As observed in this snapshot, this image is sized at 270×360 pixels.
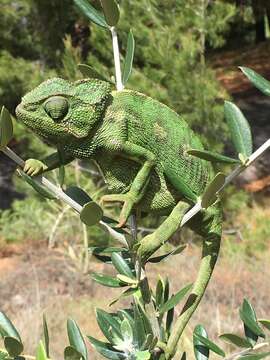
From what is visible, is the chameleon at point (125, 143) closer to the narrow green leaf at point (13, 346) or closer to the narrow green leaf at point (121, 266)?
the narrow green leaf at point (121, 266)

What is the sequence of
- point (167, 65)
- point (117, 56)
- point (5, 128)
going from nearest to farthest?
1. point (5, 128)
2. point (117, 56)
3. point (167, 65)

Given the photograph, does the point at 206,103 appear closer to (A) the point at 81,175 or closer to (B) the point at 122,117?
(A) the point at 81,175

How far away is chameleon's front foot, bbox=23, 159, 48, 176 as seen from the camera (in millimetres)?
536

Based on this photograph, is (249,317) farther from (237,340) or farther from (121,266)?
(121,266)

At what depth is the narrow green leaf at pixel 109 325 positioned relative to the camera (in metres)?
0.57

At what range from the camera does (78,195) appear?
0.60m

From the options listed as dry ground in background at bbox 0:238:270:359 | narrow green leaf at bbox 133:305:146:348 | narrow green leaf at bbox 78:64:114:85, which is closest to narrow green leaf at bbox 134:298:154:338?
narrow green leaf at bbox 133:305:146:348

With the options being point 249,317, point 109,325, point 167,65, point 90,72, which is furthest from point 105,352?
point 167,65

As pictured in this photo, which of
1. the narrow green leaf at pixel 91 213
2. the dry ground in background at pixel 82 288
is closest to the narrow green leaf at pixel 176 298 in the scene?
the narrow green leaf at pixel 91 213

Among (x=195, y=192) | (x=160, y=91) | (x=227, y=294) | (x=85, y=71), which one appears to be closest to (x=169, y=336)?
(x=195, y=192)

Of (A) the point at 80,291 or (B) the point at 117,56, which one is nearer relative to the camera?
(B) the point at 117,56

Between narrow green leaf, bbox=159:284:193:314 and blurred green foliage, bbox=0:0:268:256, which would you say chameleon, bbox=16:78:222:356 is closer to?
narrow green leaf, bbox=159:284:193:314

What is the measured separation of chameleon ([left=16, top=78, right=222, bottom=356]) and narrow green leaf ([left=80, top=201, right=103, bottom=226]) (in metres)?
0.05

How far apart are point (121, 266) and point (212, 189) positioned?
122mm
